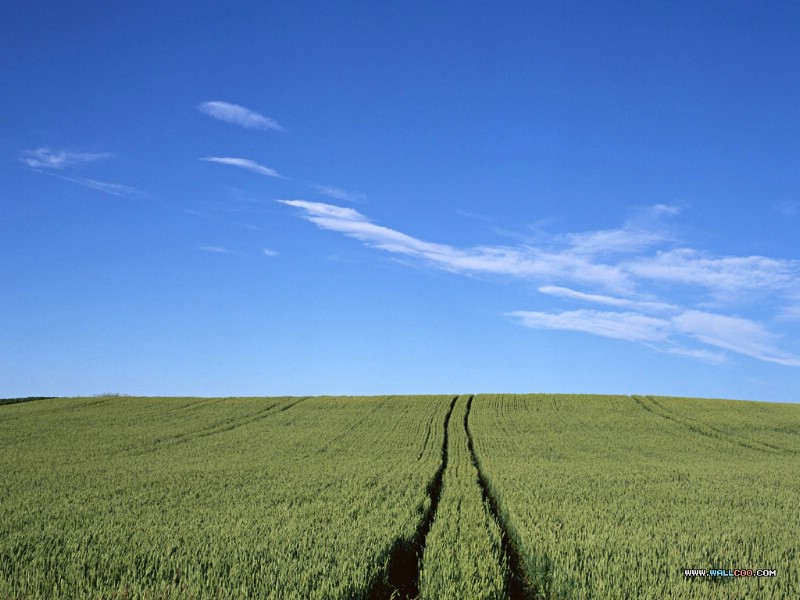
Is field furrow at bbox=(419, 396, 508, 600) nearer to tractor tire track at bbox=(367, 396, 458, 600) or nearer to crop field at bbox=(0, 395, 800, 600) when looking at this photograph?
crop field at bbox=(0, 395, 800, 600)

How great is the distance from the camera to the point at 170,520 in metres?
12.5

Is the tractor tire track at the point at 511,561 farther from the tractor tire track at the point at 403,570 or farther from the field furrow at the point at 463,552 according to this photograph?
the tractor tire track at the point at 403,570

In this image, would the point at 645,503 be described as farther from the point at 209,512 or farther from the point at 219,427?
the point at 219,427

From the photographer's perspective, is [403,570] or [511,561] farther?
[511,561]

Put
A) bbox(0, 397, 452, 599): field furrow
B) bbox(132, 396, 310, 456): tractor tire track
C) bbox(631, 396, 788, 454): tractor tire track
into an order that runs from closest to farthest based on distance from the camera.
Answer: bbox(0, 397, 452, 599): field furrow, bbox(132, 396, 310, 456): tractor tire track, bbox(631, 396, 788, 454): tractor tire track

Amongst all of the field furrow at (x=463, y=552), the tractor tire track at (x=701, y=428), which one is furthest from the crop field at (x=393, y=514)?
the tractor tire track at (x=701, y=428)

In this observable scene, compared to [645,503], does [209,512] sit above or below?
below

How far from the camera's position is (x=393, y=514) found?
12.9m

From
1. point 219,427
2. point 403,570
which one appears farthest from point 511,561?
point 219,427

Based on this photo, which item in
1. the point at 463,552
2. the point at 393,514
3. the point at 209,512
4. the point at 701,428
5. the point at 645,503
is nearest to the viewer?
the point at 463,552

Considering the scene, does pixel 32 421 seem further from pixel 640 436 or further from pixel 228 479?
pixel 640 436

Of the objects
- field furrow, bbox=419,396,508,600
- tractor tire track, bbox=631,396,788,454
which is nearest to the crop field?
field furrow, bbox=419,396,508,600

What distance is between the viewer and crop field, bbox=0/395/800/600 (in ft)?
27.6

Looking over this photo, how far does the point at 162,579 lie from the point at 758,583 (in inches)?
312
